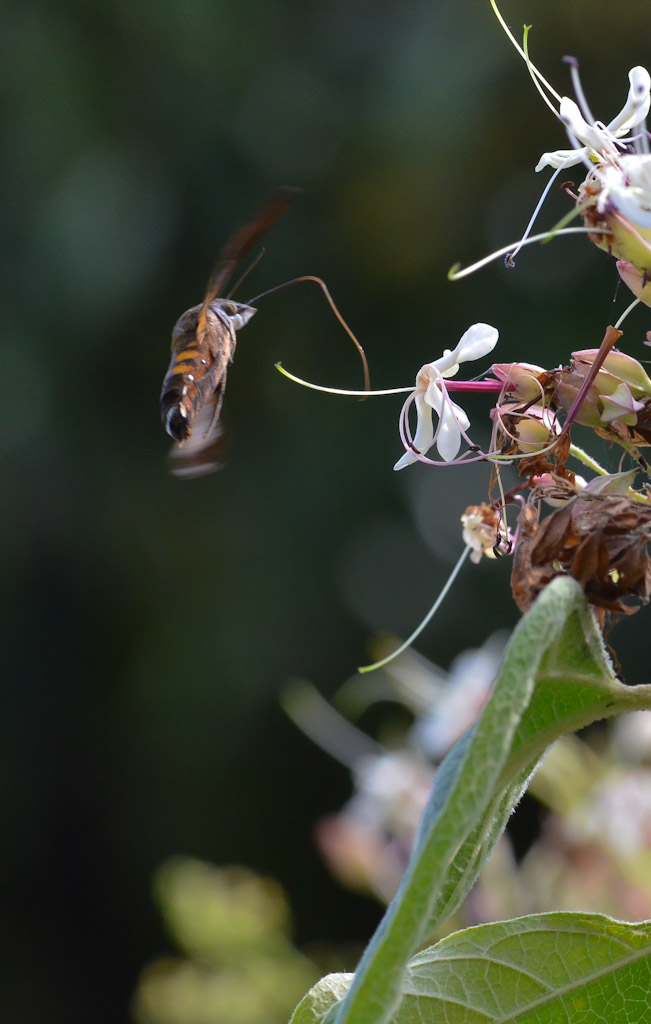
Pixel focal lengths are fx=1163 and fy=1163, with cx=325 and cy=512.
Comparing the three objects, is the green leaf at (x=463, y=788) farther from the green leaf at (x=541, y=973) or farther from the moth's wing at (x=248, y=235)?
the moth's wing at (x=248, y=235)

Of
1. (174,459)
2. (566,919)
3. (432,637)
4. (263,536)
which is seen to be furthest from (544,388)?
(263,536)

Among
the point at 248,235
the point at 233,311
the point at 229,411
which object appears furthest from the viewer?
the point at 229,411

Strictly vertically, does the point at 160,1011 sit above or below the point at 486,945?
below

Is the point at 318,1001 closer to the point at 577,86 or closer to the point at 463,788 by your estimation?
the point at 463,788

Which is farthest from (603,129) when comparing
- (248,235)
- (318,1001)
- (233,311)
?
(233,311)

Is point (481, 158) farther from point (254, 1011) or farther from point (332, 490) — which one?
point (254, 1011)

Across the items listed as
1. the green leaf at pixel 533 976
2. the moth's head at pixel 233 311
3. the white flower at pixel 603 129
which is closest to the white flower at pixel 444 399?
the white flower at pixel 603 129
